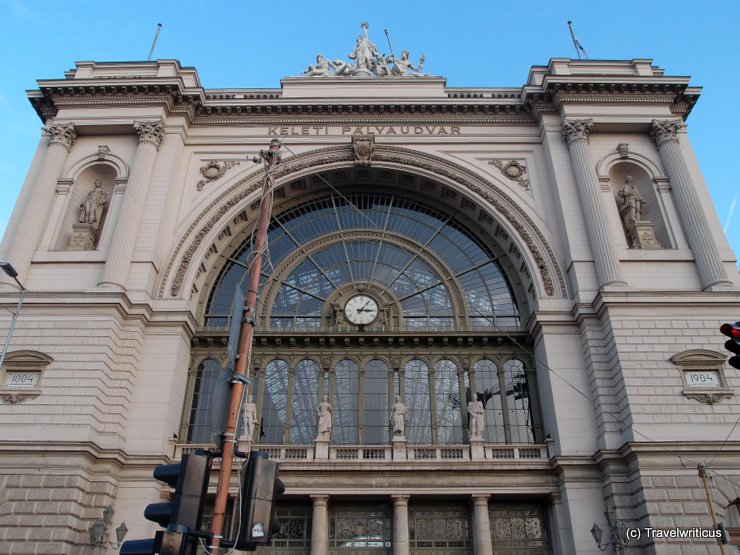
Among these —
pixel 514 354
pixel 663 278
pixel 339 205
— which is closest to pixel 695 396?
pixel 663 278

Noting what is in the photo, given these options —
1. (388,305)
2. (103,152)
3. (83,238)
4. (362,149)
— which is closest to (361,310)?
(388,305)

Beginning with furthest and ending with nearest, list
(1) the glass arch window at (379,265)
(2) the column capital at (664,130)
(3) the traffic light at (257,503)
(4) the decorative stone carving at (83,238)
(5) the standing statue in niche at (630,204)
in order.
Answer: (2) the column capital at (664,130) < (1) the glass arch window at (379,265) < (5) the standing statue in niche at (630,204) < (4) the decorative stone carving at (83,238) < (3) the traffic light at (257,503)

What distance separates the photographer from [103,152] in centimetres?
3105

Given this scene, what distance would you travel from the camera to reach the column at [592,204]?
1048 inches

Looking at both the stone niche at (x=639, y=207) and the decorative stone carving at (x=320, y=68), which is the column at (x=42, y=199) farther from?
the stone niche at (x=639, y=207)

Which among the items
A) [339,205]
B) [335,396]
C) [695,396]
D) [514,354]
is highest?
[339,205]

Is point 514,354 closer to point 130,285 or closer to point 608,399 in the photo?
point 608,399

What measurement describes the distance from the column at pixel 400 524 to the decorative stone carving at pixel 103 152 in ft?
70.7

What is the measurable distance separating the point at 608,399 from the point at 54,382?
70.4ft

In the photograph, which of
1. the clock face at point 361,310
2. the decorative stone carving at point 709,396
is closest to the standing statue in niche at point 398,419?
the clock face at point 361,310

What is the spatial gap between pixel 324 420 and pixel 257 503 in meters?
17.9

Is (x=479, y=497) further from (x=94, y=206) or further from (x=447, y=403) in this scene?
(x=94, y=206)

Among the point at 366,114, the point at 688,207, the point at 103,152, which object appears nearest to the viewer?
the point at 688,207

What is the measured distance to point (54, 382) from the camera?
78.3 ft
